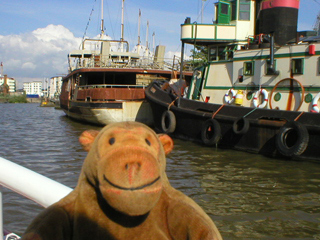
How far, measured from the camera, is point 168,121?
38.7 ft

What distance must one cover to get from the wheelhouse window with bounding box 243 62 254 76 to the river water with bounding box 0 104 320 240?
2407mm

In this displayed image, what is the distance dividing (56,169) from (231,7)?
7.87 meters

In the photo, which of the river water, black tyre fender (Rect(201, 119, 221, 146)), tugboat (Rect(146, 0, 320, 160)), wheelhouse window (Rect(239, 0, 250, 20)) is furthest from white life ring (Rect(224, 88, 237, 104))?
wheelhouse window (Rect(239, 0, 250, 20))

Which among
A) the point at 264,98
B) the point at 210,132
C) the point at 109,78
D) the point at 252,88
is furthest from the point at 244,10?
the point at 109,78

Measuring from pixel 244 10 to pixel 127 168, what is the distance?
1191 centimetres

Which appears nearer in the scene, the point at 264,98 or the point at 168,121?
the point at 264,98

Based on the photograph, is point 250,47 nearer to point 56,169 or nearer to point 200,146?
point 200,146

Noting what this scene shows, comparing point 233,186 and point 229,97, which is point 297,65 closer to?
point 229,97

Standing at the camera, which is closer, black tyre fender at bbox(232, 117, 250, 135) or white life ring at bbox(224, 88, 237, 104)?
black tyre fender at bbox(232, 117, 250, 135)

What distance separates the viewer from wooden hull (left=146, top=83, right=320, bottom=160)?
8.17 m

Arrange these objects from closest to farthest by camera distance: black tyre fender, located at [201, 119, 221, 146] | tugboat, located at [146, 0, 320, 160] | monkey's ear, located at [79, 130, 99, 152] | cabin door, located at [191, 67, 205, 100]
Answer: monkey's ear, located at [79, 130, 99, 152], tugboat, located at [146, 0, 320, 160], black tyre fender, located at [201, 119, 221, 146], cabin door, located at [191, 67, 205, 100]

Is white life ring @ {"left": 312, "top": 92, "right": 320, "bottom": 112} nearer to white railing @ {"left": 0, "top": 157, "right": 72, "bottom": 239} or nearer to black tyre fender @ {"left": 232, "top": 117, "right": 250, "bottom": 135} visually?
black tyre fender @ {"left": 232, "top": 117, "right": 250, "bottom": 135}

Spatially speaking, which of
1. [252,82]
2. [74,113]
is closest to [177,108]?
[252,82]

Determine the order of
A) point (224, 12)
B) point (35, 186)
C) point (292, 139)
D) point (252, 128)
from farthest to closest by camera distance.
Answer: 1. point (224, 12)
2. point (252, 128)
3. point (292, 139)
4. point (35, 186)
